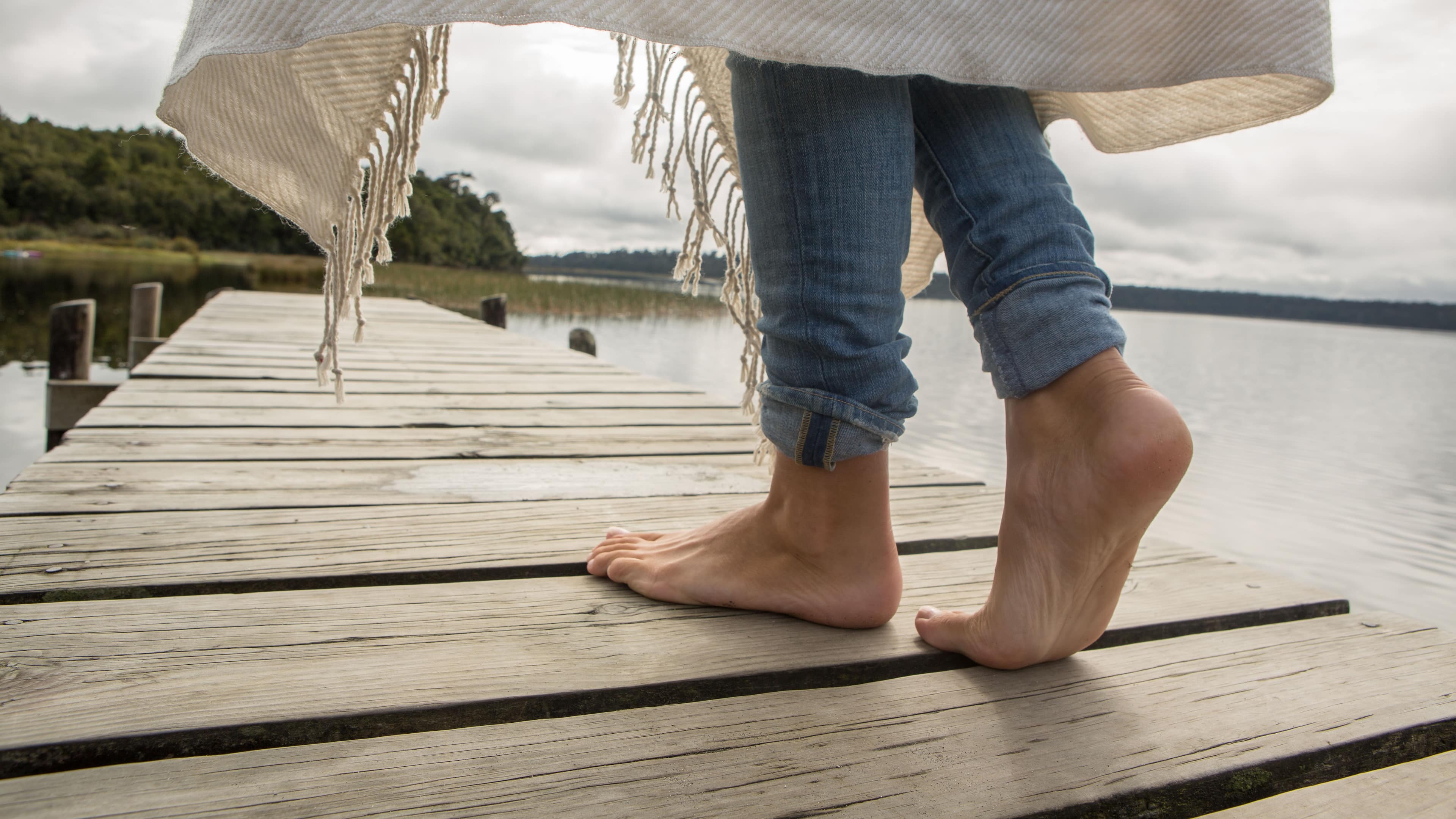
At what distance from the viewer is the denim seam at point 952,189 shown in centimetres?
81

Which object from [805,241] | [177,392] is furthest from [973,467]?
[805,241]

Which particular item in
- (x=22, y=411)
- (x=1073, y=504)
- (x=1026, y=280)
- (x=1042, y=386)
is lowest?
(x=22, y=411)

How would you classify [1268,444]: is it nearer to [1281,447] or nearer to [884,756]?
[1281,447]

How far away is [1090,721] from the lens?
0.75 meters

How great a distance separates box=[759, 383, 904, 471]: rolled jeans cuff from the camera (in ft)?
2.64

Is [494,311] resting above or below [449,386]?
above

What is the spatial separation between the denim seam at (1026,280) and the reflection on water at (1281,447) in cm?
222

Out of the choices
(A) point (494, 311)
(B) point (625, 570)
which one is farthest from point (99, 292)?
(B) point (625, 570)

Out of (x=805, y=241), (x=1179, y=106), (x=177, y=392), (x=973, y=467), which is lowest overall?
(x=973, y=467)

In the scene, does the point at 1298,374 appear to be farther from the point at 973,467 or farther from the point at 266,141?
the point at 266,141

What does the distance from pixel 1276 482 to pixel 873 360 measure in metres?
4.79

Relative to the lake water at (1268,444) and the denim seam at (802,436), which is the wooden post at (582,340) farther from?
the denim seam at (802,436)

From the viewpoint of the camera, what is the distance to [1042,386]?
797mm

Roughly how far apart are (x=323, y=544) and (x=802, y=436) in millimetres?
701
